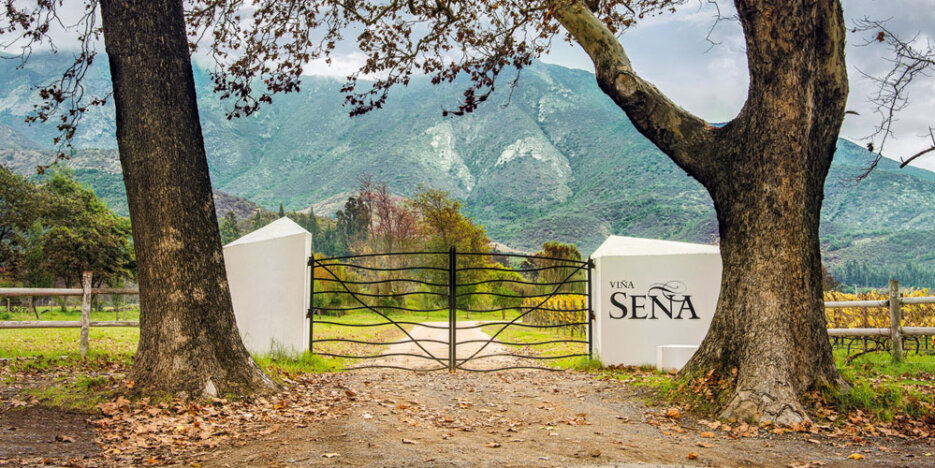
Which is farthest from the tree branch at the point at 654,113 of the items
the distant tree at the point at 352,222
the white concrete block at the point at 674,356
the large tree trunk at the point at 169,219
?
the distant tree at the point at 352,222

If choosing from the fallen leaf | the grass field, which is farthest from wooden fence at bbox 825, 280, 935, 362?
the fallen leaf

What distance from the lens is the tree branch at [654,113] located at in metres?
6.77

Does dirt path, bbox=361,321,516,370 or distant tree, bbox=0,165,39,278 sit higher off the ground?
distant tree, bbox=0,165,39,278

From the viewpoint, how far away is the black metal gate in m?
9.48

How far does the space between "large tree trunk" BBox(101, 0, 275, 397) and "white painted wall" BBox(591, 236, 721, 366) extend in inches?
214

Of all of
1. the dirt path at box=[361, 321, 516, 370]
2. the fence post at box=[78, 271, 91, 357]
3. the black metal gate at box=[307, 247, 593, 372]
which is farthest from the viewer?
the fence post at box=[78, 271, 91, 357]

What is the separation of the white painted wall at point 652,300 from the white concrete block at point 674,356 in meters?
0.45

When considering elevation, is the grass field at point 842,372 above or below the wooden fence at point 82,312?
below

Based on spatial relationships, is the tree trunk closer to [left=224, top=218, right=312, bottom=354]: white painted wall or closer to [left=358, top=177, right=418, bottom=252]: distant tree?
[left=224, top=218, right=312, bottom=354]: white painted wall

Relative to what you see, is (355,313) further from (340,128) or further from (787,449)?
(340,128)

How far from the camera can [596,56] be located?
7414 mm

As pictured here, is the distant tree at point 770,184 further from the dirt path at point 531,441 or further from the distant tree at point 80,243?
the distant tree at point 80,243

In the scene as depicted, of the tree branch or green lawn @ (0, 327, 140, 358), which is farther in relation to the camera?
green lawn @ (0, 327, 140, 358)

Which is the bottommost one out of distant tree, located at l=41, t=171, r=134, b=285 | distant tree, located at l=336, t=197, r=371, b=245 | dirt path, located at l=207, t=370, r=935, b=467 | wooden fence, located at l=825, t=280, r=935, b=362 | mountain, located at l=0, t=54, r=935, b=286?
dirt path, located at l=207, t=370, r=935, b=467
